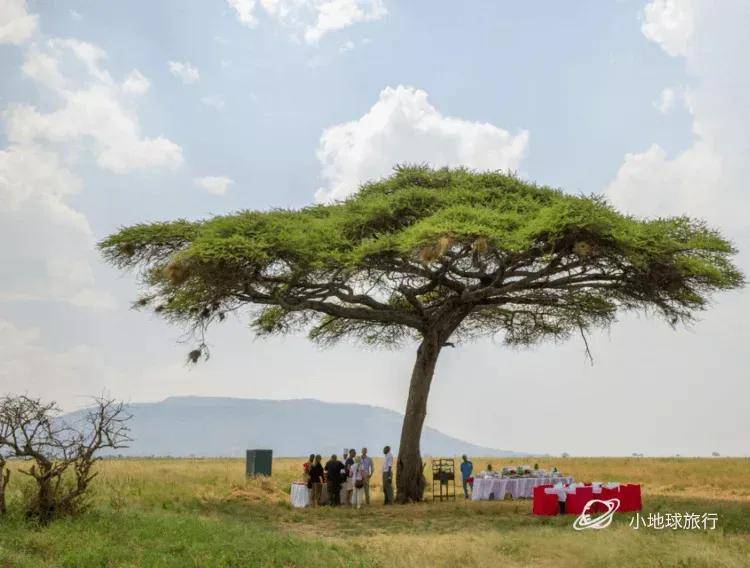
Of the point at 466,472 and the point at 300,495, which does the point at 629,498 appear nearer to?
the point at 466,472

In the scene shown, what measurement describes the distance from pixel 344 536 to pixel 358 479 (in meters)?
6.13

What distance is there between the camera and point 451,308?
1005 inches

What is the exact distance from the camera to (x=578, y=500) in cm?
1953

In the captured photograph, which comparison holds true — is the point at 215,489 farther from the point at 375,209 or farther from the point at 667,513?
the point at 667,513

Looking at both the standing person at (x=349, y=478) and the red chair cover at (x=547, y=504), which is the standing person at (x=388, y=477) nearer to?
the standing person at (x=349, y=478)

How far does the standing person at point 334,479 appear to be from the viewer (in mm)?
23344

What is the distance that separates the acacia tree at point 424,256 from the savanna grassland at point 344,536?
15.4 feet

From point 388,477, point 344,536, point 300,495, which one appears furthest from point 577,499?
point 300,495

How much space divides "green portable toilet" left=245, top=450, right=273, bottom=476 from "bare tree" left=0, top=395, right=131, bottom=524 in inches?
467

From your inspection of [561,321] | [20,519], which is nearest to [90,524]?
[20,519]

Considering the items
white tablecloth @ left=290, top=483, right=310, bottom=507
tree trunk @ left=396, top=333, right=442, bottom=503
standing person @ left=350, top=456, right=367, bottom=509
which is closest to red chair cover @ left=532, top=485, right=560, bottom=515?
standing person @ left=350, top=456, right=367, bottom=509

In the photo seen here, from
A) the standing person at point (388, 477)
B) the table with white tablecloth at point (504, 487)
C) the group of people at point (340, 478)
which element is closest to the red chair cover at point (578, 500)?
the table with white tablecloth at point (504, 487)

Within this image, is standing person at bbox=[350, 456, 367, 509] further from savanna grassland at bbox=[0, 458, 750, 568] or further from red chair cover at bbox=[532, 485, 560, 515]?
red chair cover at bbox=[532, 485, 560, 515]

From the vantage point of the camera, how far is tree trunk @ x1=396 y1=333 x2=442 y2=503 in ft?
82.9
